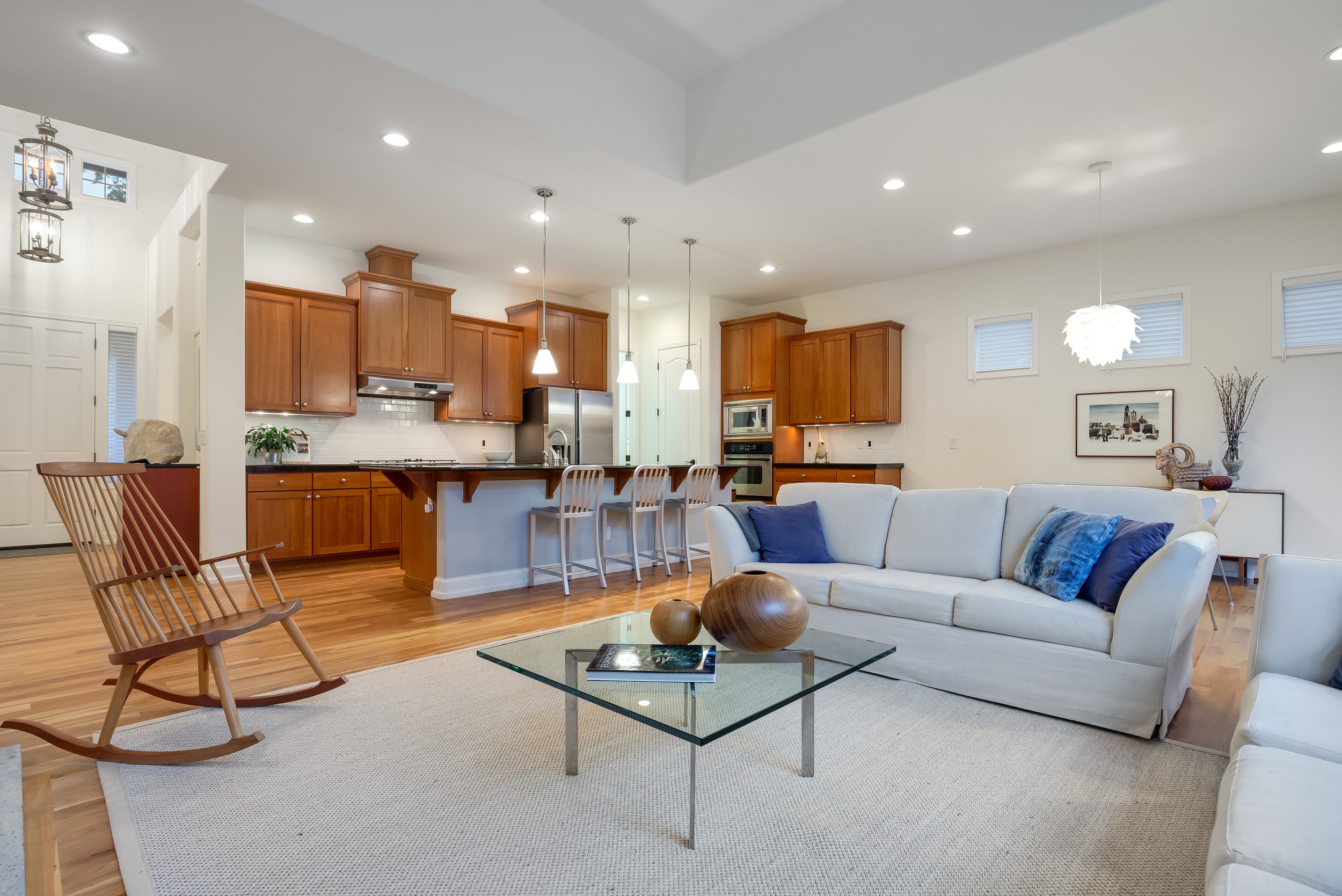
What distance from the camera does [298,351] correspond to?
5875 millimetres

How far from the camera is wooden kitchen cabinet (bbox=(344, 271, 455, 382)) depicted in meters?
6.13

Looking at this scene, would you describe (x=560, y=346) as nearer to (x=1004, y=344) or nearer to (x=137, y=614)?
(x=1004, y=344)

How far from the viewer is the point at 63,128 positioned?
6.70 metres

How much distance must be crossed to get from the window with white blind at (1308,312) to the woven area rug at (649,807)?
4.28 meters

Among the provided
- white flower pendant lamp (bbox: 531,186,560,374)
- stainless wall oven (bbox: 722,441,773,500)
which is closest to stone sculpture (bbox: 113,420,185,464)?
white flower pendant lamp (bbox: 531,186,560,374)

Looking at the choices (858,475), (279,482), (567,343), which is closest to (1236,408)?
(858,475)

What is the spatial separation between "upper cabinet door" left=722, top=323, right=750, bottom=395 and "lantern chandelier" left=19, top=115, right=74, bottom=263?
634 centimetres

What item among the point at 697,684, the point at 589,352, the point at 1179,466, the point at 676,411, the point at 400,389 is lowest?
the point at 697,684

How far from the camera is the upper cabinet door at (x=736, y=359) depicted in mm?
7730

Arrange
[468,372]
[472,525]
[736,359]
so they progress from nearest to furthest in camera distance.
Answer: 1. [472,525]
2. [468,372]
3. [736,359]

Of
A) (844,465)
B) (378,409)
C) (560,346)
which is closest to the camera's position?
(378,409)

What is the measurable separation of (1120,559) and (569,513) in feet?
11.0

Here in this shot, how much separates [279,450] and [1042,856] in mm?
6338

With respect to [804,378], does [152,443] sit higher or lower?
lower
